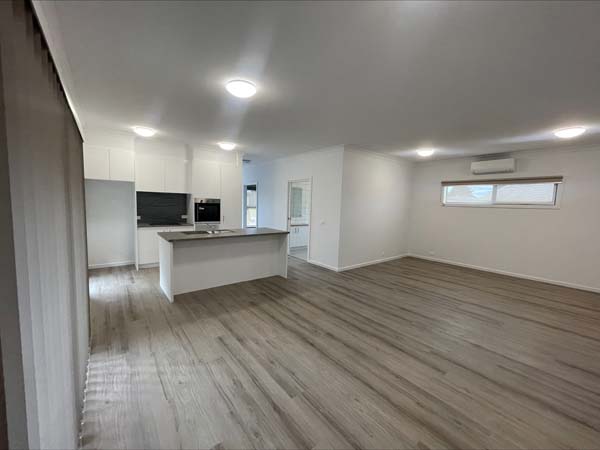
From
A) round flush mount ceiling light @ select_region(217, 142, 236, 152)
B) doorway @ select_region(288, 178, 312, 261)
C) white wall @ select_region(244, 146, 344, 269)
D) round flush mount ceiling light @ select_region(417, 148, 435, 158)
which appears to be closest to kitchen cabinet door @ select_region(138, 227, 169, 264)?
round flush mount ceiling light @ select_region(217, 142, 236, 152)

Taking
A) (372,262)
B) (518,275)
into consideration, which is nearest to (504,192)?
(518,275)

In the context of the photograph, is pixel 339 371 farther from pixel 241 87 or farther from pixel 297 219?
pixel 297 219

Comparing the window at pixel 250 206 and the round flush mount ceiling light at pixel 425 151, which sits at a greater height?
the round flush mount ceiling light at pixel 425 151

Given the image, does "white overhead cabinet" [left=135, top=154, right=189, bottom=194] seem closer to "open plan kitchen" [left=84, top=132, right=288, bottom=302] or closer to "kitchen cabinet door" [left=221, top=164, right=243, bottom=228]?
"open plan kitchen" [left=84, top=132, right=288, bottom=302]

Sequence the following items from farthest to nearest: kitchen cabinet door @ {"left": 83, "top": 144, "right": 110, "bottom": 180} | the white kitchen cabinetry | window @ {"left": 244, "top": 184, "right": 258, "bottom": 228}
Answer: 1. window @ {"left": 244, "top": 184, "right": 258, "bottom": 228}
2. the white kitchen cabinetry
3. kitchen cabinet door @ {"left": 83, "top": 144, "right": 110, "bottom": 180}

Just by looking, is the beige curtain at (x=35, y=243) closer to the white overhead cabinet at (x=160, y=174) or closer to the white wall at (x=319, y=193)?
the white overhead cabinet at (x=160, y=174)

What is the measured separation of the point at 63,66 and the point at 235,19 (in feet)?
5.69

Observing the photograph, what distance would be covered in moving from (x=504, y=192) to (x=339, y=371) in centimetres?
577

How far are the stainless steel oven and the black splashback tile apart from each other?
484mm

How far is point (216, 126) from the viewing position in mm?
3979

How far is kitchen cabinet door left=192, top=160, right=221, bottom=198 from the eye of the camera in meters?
5.52

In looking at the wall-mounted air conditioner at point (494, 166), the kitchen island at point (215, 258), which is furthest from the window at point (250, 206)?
the wall-mounted air conditioner at point (494, 166)

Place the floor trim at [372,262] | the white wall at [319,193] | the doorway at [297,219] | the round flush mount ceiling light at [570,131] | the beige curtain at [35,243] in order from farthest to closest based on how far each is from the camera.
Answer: the doorway at [297,219]
the floor trim at [372,262]
the white wall at [319,193]
the round flush mount ceiling light at [570,131]
the beige curtain at [35,243]

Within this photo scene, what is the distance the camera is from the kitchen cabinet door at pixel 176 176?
5254mm
